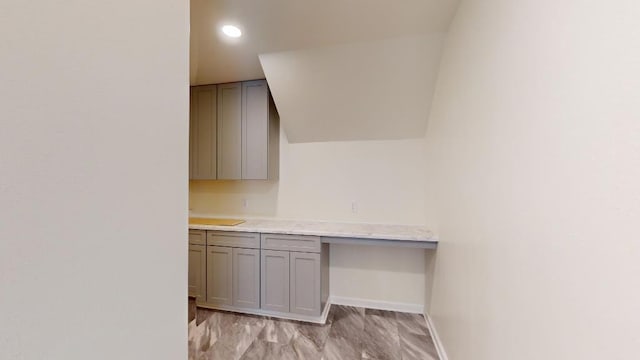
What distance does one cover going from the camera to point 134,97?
0.54 meters

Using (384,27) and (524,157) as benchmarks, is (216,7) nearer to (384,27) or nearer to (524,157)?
(384,27)

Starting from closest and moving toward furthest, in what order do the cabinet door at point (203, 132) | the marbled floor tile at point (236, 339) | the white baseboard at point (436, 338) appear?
the white baseboard at point (436, 338), the marbled floor tile at point (236, 339), the cabinet door at point (203, 132)

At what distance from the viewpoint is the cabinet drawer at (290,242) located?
2.58 m

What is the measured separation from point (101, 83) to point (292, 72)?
223cm

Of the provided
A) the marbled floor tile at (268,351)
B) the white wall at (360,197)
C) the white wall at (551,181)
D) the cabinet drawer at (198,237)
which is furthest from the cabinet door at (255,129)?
the white wall at (551,181)

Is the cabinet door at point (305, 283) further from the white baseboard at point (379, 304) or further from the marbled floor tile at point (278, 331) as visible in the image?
the white baseboard at point (379, 304)

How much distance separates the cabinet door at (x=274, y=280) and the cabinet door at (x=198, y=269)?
684mm

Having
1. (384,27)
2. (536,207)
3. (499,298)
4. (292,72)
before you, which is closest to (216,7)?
(292,72)

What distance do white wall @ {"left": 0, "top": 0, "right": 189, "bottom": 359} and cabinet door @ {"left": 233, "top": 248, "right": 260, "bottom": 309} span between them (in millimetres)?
2104

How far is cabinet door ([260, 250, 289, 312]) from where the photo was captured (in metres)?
2.63

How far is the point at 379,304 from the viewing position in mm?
2877

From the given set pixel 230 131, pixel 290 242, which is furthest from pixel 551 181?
pixel 230 131

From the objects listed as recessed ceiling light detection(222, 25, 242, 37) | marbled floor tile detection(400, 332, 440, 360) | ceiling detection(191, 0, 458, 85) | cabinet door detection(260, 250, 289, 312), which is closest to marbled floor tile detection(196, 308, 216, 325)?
cabinet door detection(260, 250, 289, 312)

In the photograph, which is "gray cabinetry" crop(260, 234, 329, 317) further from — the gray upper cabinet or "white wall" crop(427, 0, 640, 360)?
"white wall" crop(427, 0, 640, 360)
